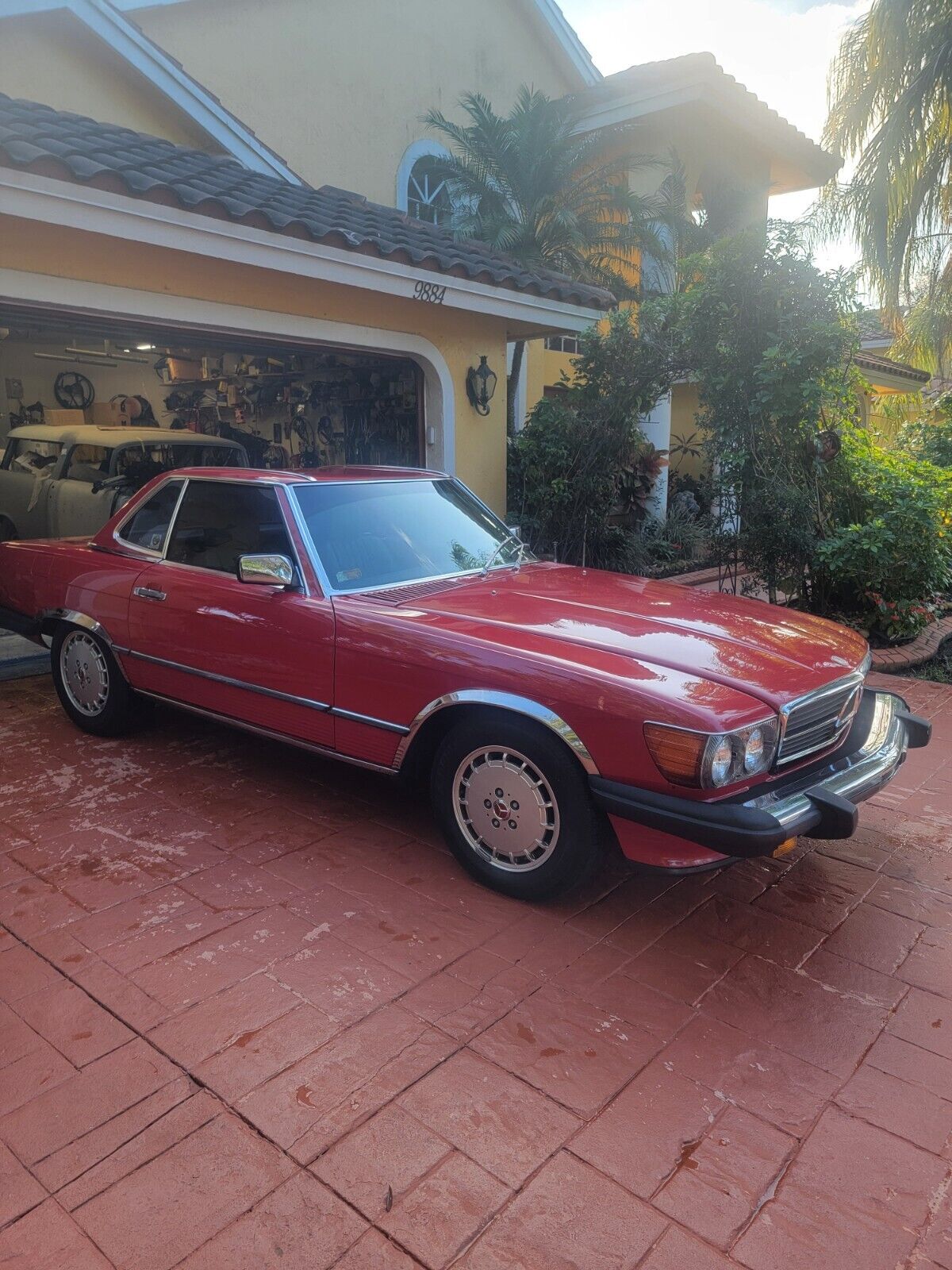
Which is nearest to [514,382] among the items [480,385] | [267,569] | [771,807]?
[480,385]

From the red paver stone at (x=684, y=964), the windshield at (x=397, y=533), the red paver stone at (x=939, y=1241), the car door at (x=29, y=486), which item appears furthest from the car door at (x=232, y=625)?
the car door at (x=29, y=486)

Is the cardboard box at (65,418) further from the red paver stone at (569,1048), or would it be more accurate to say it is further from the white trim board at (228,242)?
the red paver stone at (569,1048)

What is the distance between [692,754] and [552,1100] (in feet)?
3.47

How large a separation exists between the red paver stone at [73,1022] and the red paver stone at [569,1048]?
1063mm

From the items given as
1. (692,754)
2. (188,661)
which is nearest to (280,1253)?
(692,754)

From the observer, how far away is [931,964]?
2918 millimetres

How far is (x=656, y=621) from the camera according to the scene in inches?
136

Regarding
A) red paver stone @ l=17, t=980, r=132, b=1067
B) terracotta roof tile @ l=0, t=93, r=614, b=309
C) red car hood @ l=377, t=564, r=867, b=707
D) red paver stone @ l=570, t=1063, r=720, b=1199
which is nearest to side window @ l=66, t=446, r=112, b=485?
terracotta roof tile @ l=0, t=93, r=614, b=309

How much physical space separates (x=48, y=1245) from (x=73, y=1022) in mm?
763

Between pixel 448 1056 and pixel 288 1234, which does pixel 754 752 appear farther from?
pixel 288 1234

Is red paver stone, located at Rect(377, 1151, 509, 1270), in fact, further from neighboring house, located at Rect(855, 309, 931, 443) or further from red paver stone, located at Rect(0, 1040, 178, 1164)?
neighboring house, located at Rect(855, 309, 931, 443)

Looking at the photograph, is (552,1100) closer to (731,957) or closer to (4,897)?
(731,957)

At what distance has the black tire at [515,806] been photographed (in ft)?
9.62

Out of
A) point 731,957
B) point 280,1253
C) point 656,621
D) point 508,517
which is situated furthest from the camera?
point 508,517
